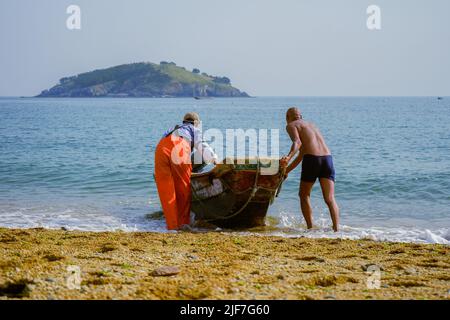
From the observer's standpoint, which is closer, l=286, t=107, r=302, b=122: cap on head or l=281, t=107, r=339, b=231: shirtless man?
l=281, t=107, r=339, b=231: shirtless man

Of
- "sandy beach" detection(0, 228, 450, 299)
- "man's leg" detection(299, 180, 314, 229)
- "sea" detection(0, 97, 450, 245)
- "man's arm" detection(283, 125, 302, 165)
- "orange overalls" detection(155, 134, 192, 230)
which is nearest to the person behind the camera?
"sandy beach" detection(0, 228, 450, 299)

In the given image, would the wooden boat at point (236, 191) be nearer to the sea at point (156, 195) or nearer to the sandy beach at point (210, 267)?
the sea at point (156, 195)

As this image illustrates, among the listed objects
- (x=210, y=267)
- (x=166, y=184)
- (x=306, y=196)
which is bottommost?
(x=210, y=267)

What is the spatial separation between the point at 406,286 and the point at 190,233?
441 cm

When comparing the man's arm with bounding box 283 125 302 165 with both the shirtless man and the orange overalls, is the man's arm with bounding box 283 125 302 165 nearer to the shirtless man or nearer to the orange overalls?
the shirtless man

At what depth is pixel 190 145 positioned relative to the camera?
31.6 ft

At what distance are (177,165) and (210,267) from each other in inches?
142

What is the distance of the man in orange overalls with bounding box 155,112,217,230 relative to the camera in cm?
948

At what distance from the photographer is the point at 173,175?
9.64 metres

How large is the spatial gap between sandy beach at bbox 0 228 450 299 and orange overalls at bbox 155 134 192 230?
2.66ft

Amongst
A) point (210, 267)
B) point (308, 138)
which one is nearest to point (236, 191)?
point (308, 138)

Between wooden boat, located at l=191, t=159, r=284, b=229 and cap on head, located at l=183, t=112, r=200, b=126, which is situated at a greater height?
cap on head, located at l=183, t=112, r=200, b=126

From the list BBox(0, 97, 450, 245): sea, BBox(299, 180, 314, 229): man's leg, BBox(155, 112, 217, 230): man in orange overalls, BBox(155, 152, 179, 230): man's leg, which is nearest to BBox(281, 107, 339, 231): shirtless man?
BBox(299, 180, 314, 229): man's leg

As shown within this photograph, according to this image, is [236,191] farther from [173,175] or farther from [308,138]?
[308,138]
